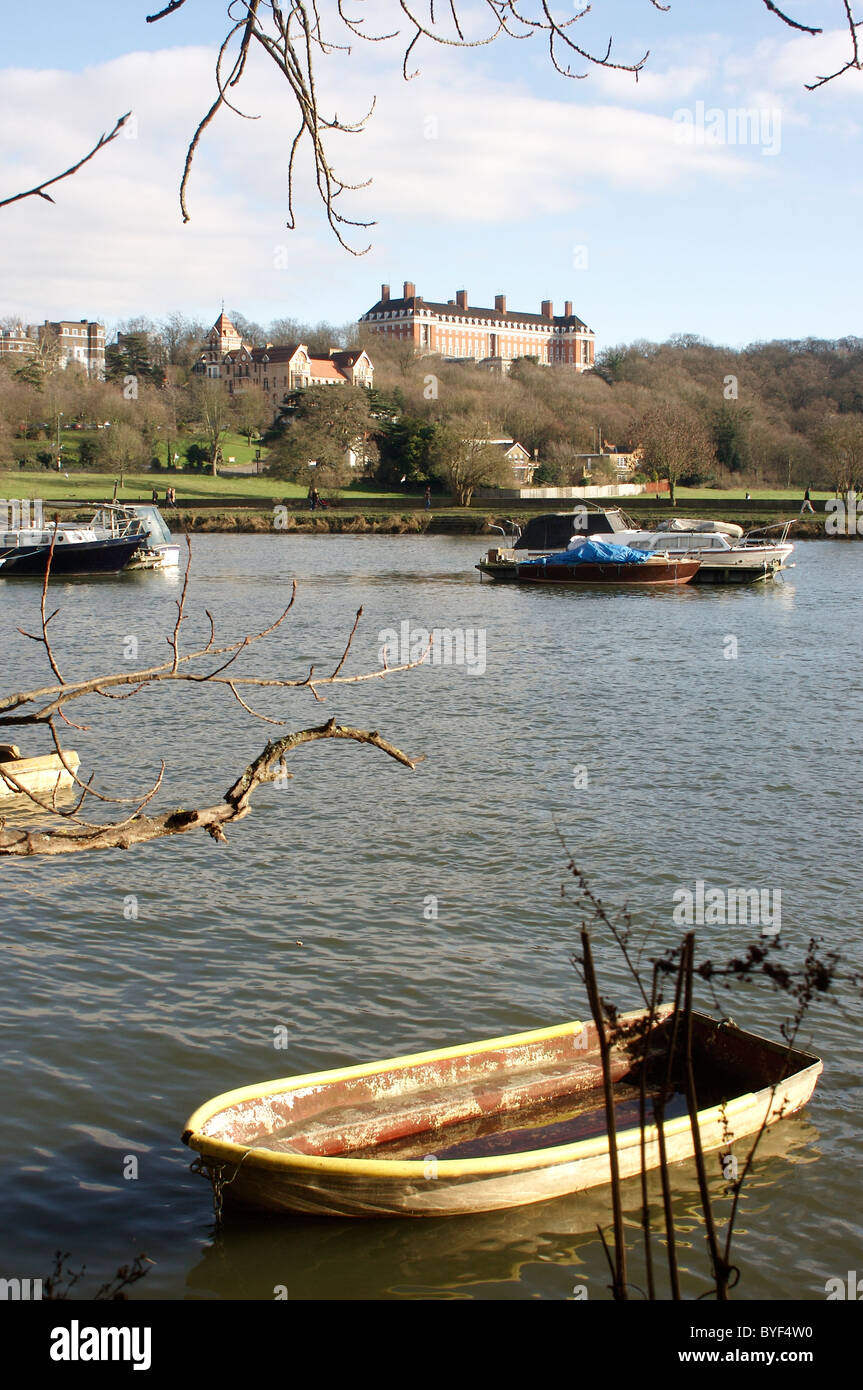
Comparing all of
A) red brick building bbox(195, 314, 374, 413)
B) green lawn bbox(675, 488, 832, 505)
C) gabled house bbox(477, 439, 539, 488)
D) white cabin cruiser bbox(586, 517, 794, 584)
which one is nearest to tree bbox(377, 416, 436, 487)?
gabled house bbox(477, 439, 539, 488)

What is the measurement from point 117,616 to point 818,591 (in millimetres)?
27316

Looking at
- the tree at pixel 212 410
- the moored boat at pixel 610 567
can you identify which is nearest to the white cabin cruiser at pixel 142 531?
the moored boat at pixel 610 567

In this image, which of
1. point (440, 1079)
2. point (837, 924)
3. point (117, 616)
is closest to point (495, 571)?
point (117, 616)

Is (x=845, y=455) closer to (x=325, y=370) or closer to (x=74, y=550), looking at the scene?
(x=74, y=550)

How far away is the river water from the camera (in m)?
7.23

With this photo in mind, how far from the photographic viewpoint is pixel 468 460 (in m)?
94.9

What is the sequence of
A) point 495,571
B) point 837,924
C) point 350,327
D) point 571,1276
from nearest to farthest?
1. point 571,1276
2. point 837,924
3. point 495,571
4. point 350,327

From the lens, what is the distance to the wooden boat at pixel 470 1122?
7.12m

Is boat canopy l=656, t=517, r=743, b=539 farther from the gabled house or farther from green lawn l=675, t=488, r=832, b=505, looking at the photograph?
the gabled house

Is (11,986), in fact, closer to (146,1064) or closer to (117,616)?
(146,1064)

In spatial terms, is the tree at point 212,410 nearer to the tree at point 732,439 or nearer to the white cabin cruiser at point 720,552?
the tree at point 732,439

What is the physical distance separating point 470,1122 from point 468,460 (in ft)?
293

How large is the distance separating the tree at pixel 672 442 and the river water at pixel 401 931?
64902 millimetres
